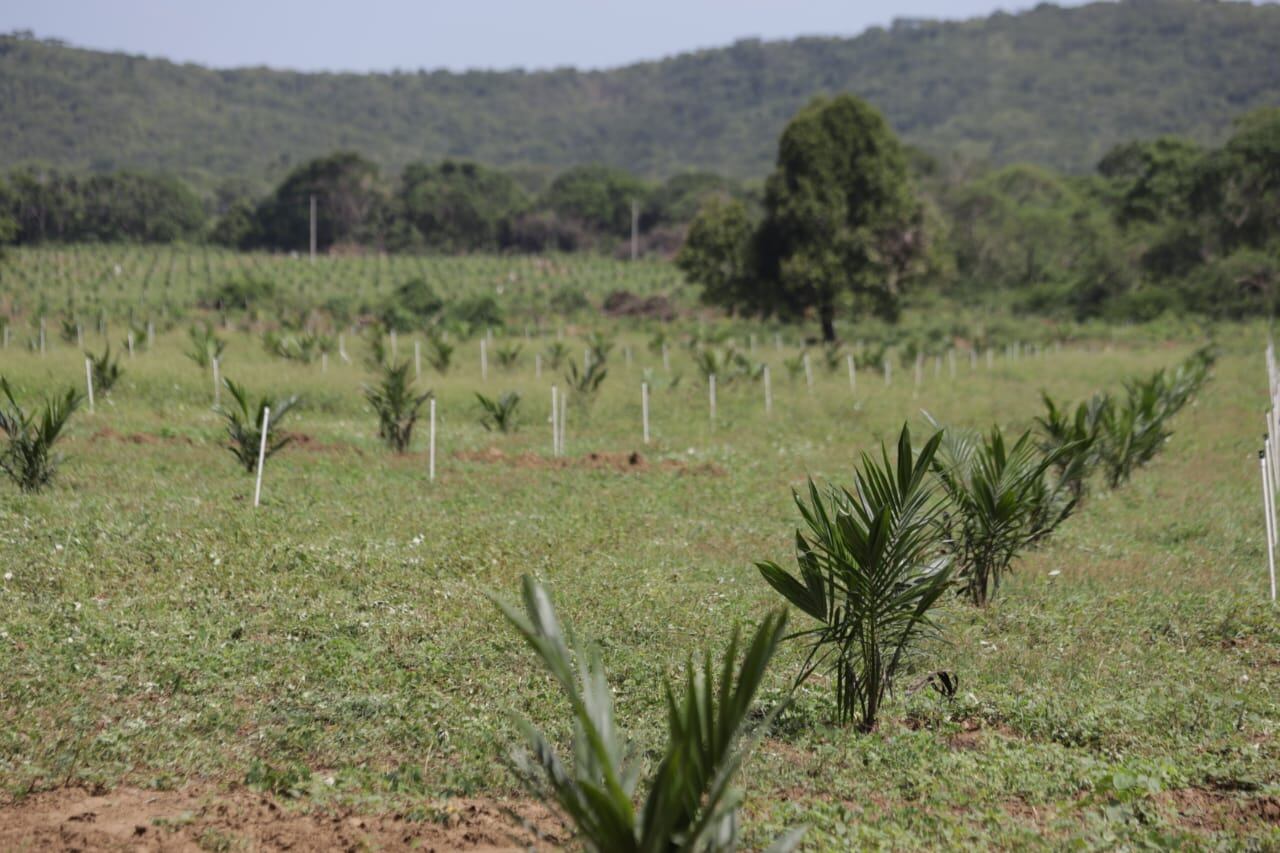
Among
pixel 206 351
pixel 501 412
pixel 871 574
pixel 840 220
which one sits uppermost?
pixel 840 220

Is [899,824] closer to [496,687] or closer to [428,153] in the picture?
[496,687]

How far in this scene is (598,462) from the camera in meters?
15.0

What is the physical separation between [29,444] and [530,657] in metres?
6.65

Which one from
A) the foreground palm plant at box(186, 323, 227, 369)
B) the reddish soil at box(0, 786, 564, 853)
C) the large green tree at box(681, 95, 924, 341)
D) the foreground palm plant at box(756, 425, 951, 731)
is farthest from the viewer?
the large green tree at box(681, 95, 924, 341)

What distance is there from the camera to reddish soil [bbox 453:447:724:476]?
1473 centimetres

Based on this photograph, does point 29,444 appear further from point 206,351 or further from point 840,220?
point 840,220

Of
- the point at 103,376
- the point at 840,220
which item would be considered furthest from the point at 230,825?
the point at 840,220

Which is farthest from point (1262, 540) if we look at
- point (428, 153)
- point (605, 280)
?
point (428, 153)

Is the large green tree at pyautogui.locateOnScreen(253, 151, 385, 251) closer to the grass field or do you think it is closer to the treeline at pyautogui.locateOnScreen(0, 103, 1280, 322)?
the treeline at pyautogui.locateOnScreen(0, 103, 1280, 322)

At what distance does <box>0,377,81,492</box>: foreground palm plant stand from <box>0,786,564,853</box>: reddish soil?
6874mm

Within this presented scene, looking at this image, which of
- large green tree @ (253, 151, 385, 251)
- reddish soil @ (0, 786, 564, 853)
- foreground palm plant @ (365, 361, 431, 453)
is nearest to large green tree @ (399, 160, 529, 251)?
large green tree @ (253, 151, 385, 251)

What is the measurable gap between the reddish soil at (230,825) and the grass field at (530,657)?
11cm

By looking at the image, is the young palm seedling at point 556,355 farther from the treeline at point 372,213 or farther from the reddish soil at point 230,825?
the treeline at point 372,213

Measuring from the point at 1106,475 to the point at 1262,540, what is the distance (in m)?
2.93
